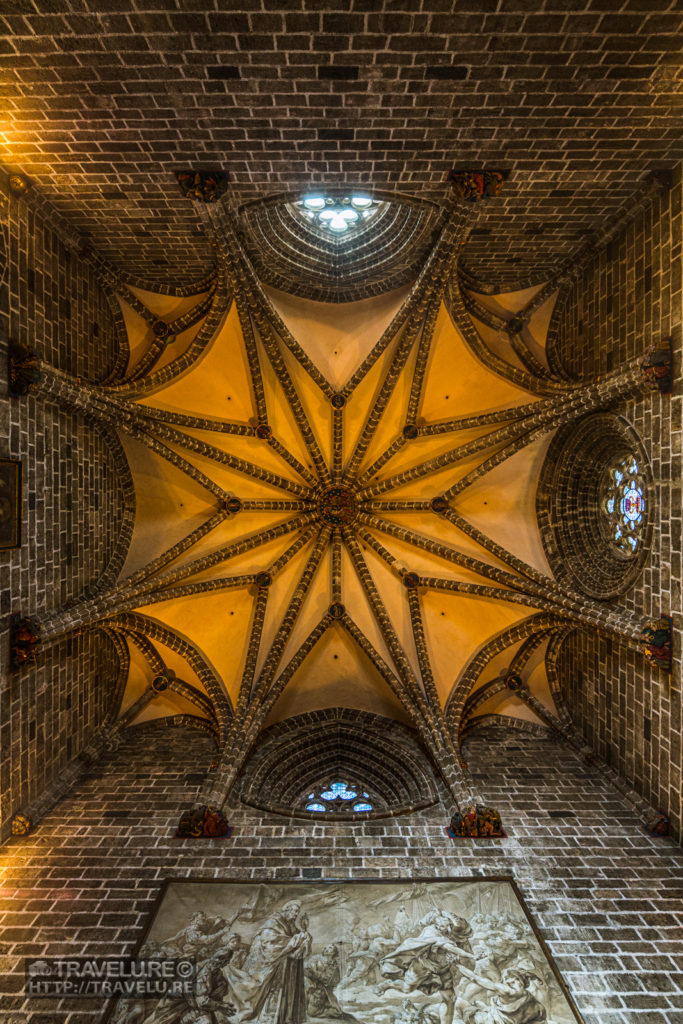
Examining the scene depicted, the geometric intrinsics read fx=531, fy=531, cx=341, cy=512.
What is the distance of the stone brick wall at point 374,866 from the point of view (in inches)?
296

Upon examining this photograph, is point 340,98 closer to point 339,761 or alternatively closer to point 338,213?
point 338,213

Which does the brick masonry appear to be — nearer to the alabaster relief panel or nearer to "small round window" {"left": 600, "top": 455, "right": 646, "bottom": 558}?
"small round window" {"left": 600, "top": 455, "right": 646, "bottom": 558}

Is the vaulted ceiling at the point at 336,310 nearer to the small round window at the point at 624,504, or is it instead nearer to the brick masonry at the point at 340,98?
the brick masonry at the point at 340,98

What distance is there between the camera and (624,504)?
11.0 meters

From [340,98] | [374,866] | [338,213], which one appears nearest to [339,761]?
[374,866]

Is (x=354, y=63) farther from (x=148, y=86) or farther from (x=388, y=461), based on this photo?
(x=388, y=461)

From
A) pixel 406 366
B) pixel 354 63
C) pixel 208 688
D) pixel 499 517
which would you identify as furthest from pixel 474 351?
pixel 208 688

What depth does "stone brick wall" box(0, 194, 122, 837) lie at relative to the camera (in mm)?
9070

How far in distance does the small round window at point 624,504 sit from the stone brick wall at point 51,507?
11.3 metres

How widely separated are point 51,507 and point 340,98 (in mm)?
8630

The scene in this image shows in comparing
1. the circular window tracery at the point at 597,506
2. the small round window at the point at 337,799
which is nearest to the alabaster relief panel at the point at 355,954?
the small round window at the point at 337,799

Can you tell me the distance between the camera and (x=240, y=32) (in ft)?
23.6

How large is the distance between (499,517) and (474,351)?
13.6 ft

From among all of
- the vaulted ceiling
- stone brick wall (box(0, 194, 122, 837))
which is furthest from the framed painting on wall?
the vaulted ceiling
